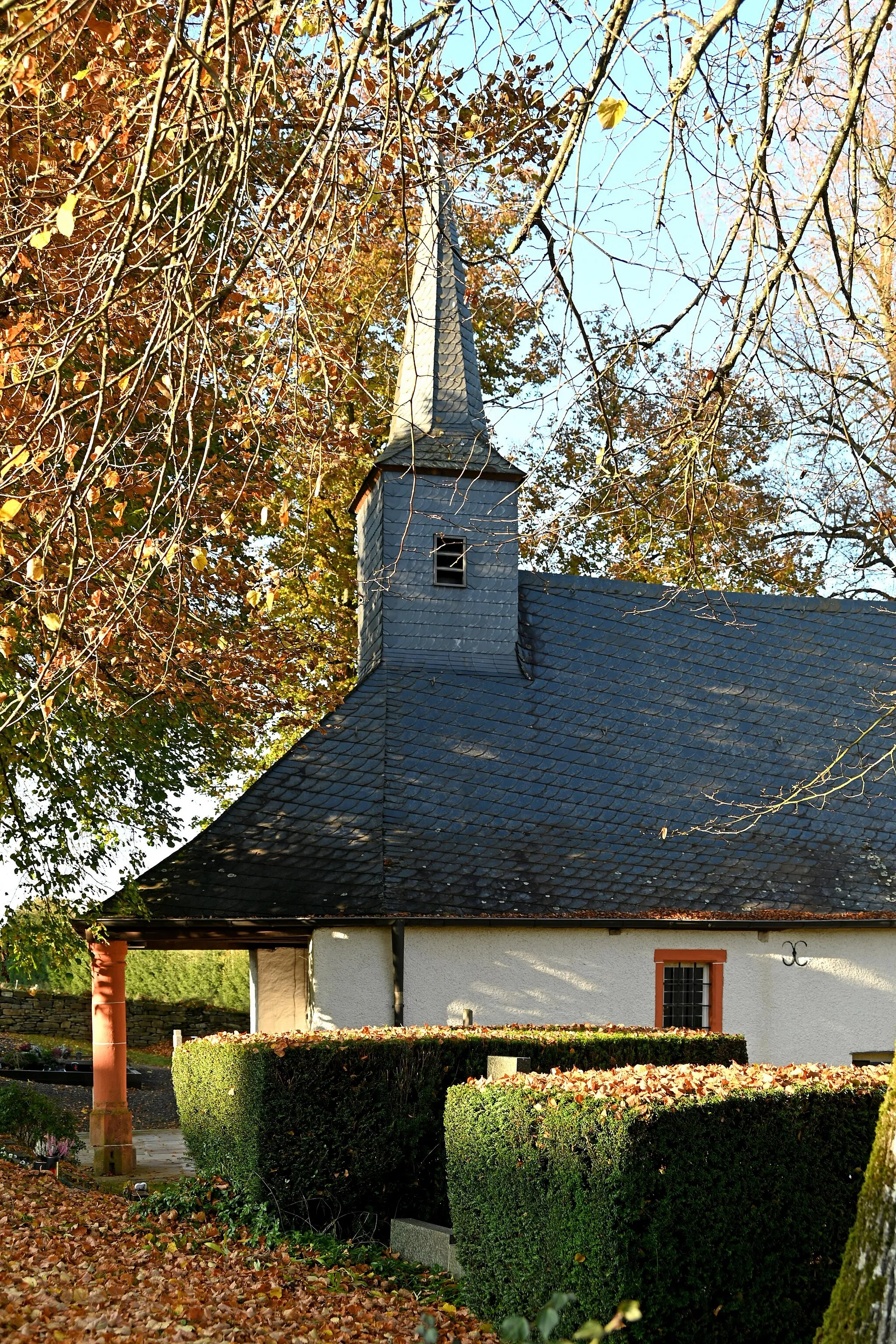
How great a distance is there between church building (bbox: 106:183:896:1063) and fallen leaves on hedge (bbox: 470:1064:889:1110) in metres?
4.35

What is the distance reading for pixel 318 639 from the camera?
21344mm

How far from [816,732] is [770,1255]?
11.1 metres

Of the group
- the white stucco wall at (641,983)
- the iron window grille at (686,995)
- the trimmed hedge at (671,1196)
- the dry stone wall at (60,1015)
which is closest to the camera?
the trimmed hedge at (671,1196)

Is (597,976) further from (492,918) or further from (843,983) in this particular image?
(843,983)

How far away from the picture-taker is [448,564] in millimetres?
16656

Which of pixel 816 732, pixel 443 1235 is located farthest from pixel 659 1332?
pixel 816 732

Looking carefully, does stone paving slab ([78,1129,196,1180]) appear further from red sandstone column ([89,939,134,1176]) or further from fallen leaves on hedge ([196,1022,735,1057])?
fallen leaves on hedge ([196,1022,735,1057])

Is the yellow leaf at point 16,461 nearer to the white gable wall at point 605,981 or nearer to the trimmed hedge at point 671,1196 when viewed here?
the trimmed hedge at point 671,1196

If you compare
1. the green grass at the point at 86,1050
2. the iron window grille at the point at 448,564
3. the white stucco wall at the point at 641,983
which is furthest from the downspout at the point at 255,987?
the green grass at the point at 86,1050

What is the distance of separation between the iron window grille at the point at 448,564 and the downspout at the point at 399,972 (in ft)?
16.1

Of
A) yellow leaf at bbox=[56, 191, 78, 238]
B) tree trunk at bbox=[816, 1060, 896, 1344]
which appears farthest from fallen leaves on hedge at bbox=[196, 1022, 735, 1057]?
yellow leaf at bbox=[56, 191, 78, 238]

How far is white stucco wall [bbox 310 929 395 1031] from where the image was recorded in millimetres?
13227

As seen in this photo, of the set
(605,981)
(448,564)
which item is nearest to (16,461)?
(605,981)

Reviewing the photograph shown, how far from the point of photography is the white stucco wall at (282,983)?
15.9 m
